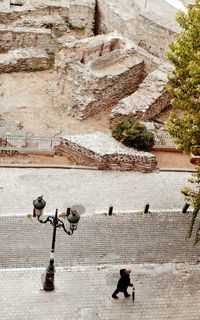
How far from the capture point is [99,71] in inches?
1144

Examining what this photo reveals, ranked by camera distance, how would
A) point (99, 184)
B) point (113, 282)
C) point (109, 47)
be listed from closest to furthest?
point (113, 282), point (99, 184), point (109, 47)

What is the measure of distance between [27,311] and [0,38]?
20.2 m

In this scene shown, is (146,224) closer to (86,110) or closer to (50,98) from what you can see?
(86,110)

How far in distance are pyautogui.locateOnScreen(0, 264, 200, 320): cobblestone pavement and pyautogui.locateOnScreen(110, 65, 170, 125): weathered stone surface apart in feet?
33.2

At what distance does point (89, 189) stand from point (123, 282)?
5.73 m

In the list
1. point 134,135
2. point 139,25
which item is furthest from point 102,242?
point 139,25

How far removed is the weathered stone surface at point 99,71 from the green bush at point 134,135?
4086 millimetres

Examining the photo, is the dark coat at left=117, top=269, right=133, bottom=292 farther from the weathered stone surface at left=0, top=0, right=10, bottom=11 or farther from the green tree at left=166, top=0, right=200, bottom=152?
the weathered stone surface at left=0, top=0, right=10, bottom=11

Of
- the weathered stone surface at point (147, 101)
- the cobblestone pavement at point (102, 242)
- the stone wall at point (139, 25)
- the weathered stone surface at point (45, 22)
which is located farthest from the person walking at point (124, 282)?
the weathered stone surface at point (45, 22)

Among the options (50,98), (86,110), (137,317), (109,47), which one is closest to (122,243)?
(137,317)

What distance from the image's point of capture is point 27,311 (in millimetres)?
16203

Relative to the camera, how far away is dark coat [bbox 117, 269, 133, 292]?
16.4 m

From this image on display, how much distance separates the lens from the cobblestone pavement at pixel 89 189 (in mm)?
20500

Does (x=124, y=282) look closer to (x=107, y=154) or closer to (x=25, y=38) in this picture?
(x=107, y=154)
